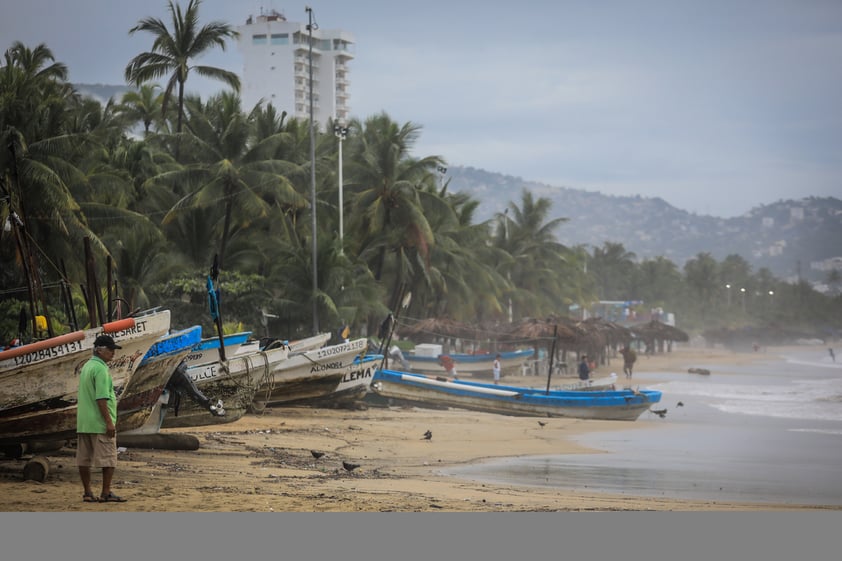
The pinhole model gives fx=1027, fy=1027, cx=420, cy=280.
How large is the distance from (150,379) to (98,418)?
3.37 meters

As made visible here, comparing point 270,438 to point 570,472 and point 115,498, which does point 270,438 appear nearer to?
point 570,472

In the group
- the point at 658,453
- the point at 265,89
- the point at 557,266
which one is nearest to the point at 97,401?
the point at 658,453

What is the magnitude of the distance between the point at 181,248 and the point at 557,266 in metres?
37.0

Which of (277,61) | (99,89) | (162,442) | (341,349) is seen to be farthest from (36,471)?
(277,61)

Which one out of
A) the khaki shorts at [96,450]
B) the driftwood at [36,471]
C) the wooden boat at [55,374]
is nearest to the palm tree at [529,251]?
the wooden boat at [55,374]

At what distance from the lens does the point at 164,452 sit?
12016 millimetres

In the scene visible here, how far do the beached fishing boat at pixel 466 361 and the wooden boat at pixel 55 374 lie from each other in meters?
24.4

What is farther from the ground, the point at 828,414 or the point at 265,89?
the point at 265,89

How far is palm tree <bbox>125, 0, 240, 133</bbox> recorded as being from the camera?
107 feet

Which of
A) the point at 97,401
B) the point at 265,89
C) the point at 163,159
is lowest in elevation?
the point at 97,401

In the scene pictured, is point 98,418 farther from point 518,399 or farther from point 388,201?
point 388,201

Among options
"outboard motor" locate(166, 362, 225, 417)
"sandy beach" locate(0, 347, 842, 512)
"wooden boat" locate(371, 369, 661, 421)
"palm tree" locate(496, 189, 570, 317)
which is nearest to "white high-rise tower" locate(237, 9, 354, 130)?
"palm tree" locate(496, 189, 570, 317)

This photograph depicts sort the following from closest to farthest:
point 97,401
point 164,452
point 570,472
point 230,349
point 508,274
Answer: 1. point 97,401
2. point 164,452
3. point 570,472
4. point 230,349
5. point 508,274

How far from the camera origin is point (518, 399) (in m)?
23.8
